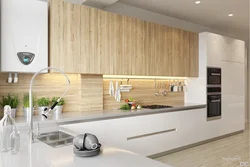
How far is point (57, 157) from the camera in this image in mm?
1224

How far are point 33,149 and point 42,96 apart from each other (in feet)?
5.63

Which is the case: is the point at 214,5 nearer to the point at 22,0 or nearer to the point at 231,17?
the point at 231,17

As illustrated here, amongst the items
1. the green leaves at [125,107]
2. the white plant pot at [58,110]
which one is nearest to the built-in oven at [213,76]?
the green leaves at [125,107]

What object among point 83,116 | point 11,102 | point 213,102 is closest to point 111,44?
point 83,116

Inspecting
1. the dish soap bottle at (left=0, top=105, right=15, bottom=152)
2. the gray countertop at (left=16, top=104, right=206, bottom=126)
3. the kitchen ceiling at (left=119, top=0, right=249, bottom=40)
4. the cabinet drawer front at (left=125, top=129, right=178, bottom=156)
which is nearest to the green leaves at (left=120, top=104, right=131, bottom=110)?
the gray countertop at (left=16, top=104, right=206, bottom=126)

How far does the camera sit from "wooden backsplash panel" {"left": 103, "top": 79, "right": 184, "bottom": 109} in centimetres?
367

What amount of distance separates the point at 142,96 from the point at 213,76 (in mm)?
1695

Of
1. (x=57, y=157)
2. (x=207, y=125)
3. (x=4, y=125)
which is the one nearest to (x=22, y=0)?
(x=4, y=125)

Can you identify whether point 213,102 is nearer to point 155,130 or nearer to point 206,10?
point 155,130

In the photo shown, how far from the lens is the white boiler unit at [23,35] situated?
236 cm

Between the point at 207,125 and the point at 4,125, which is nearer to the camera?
the point at 4,125

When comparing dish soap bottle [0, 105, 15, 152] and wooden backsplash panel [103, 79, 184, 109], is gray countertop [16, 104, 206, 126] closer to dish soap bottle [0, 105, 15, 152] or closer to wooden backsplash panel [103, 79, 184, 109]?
wooden backsplash panel [103, 79, 184, 109]

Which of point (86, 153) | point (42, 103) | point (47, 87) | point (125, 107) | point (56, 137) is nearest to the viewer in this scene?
point (86, 153)

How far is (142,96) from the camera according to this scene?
13.7ft
